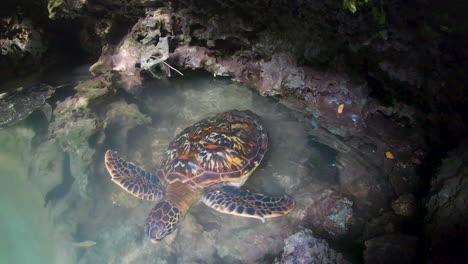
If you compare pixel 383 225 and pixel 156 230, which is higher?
pixel 383 225

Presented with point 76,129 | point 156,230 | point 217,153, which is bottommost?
point 156,230

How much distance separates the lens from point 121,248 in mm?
5324

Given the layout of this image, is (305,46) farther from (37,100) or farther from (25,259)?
(25,259)

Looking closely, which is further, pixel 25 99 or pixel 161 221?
pixel 25 99

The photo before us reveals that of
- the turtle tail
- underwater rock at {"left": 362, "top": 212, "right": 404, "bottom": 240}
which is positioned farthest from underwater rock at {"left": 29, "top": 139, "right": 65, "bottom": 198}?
underwater rock at {"left": 362, "top": 212, "right": 404, "bottom": 240}

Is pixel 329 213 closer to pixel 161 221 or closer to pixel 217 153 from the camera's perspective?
pixel 217 153

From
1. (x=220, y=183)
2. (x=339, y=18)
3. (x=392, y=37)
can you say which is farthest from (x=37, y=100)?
(x=392, y=37)

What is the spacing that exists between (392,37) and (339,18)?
59 centimetres

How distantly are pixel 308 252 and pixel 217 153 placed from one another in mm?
1854

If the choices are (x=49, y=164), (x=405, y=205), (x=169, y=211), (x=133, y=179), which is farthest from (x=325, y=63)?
(x=49, y=164)

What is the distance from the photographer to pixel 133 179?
13.5 ft

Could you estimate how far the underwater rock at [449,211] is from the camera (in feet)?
6.36

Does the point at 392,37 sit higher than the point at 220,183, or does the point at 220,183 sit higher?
the point at 392,37

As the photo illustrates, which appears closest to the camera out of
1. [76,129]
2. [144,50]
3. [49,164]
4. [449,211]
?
[449,211]
